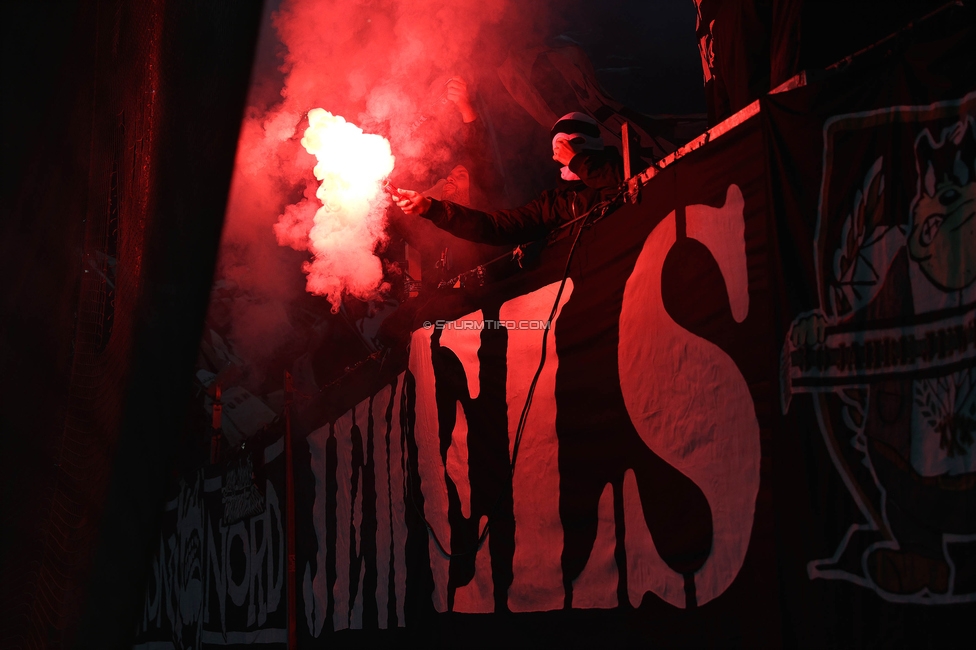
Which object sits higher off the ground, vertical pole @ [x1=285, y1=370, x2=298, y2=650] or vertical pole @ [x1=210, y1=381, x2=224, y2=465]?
vertical pole @ [x1=210, y1=381, x2=224, y2=465]

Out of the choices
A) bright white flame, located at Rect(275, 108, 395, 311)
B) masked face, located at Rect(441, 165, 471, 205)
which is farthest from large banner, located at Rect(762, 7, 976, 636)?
masked face, located at Rect(441, 165, 471, 205)

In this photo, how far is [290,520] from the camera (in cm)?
642

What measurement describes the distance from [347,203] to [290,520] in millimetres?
2893

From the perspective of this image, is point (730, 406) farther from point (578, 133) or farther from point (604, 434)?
point (578, 133)

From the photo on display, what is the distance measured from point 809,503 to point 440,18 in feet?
15.6

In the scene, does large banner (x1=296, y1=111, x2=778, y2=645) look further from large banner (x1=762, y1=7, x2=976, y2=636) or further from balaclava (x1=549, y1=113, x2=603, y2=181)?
balaclava (x1=549, y1=113, x2=603, y2=181)

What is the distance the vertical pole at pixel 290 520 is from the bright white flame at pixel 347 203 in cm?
105

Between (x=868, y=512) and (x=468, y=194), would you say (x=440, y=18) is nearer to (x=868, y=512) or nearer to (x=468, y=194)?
(x=468, y=194)

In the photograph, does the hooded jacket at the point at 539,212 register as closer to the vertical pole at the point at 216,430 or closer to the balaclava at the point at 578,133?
the balaclava at the point at 578,133

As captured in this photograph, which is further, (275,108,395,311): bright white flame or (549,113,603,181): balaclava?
(275,108,395,311): bright white flame

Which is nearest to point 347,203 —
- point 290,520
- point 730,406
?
point 290,520

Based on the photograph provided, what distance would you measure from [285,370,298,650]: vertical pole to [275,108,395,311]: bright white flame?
1048 mm

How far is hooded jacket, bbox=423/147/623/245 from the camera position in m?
4.11

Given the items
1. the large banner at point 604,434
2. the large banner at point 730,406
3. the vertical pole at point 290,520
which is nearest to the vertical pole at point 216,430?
the vertical pole at point 290,520
